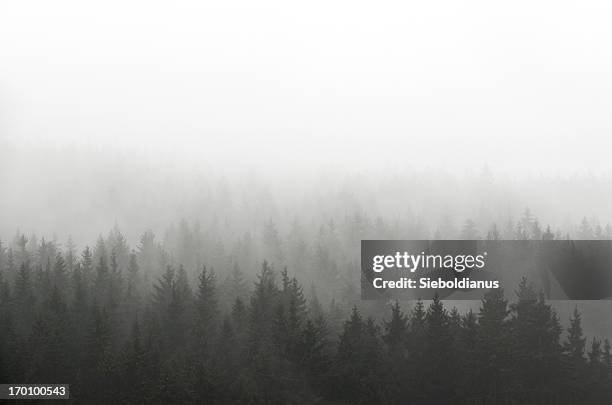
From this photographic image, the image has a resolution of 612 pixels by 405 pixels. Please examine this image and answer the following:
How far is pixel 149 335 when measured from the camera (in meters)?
81.6

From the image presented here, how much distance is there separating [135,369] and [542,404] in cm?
5242

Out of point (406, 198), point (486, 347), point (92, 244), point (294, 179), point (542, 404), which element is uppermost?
point (294, 179)

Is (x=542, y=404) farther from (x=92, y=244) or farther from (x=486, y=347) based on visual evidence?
(x=92, y=244)

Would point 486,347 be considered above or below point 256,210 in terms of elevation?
below

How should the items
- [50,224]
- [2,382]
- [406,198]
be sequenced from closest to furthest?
[2,382] → [406,198] → [50,224]

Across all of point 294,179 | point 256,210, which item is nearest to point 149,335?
point 256,210

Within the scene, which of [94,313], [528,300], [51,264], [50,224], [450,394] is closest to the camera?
[450,394]

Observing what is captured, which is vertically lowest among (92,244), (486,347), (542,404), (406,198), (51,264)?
(542,404)

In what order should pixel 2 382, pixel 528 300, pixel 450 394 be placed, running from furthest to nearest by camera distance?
pixel 528 300, pixel 450 394, pixel 2 382

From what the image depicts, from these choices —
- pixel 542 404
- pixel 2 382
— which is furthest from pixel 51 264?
pixel 542 404

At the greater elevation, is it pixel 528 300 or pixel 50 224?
pixel 50 224

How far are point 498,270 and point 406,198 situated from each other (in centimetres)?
8399

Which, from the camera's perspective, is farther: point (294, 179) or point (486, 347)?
point (294, 179)

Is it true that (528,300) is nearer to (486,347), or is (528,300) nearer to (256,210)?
(486,347)
